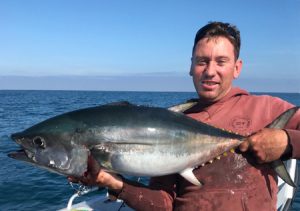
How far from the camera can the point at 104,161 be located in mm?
3014

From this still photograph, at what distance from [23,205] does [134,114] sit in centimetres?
753

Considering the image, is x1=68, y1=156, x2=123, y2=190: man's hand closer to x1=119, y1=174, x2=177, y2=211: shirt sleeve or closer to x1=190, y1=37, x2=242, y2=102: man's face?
x1=119, y1=174, x2=177, y2=211: shirt sleeve

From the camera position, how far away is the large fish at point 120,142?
3.02 meters

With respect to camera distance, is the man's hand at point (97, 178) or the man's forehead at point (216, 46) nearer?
the man's hand at point (97, 178)

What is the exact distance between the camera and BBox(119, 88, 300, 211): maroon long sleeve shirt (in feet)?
11.2

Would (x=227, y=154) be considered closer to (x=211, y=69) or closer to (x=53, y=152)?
(x=211, y=69)

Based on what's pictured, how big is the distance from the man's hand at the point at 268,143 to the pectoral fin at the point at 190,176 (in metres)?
0.54

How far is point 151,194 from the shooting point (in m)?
3.62

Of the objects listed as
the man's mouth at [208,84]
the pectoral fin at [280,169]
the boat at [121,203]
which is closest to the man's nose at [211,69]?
the man's mouth at [208,84]

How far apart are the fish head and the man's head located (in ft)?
4.46

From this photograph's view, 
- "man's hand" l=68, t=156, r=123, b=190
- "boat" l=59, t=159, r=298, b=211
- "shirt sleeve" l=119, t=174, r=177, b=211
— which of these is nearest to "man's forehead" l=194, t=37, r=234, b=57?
"shirt sleeve" l=119, t=174, r=177, b=211

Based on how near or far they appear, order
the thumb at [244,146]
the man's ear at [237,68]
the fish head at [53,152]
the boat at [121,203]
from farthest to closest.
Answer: the boat at [121,203] → the man's ear at [237,68] → the thumb at [244,146] → the fish head at [53,152]

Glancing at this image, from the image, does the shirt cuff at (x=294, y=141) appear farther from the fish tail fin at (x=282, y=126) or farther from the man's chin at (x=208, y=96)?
the man's chin at (x=208, y=96)

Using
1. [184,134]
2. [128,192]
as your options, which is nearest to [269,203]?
[184,134]
